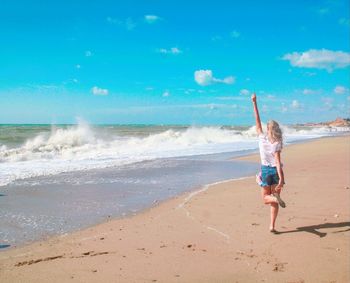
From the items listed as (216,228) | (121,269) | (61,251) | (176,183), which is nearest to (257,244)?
(216,228)

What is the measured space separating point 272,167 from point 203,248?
171 centimetres

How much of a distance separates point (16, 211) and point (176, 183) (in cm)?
488

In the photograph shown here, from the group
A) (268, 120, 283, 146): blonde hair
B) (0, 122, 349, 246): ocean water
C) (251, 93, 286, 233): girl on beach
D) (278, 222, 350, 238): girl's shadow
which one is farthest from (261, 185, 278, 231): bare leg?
(0, 122, 349, 246): ocean water

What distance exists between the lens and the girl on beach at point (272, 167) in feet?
19.5

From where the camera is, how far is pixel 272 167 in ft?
20.1

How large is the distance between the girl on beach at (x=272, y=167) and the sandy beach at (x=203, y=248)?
50 cm

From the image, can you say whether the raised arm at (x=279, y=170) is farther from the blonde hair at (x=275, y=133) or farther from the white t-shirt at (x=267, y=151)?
the blonde hair at (x=275, y=133)

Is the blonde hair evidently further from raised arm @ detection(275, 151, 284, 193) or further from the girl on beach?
raised arm @ detection(275, 151, 284, 193)

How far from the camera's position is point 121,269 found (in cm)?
468

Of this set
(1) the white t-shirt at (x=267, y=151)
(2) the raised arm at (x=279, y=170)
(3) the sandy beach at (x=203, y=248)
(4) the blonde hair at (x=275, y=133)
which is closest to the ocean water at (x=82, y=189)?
(3) the sandy beach at (x=203, y=248)

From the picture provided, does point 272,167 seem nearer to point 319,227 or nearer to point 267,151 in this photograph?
point 267,151

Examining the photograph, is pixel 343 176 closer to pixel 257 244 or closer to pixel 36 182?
pixel 257 244

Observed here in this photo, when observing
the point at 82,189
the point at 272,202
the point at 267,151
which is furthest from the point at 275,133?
the point at 82,189

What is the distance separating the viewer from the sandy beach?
179 inches
